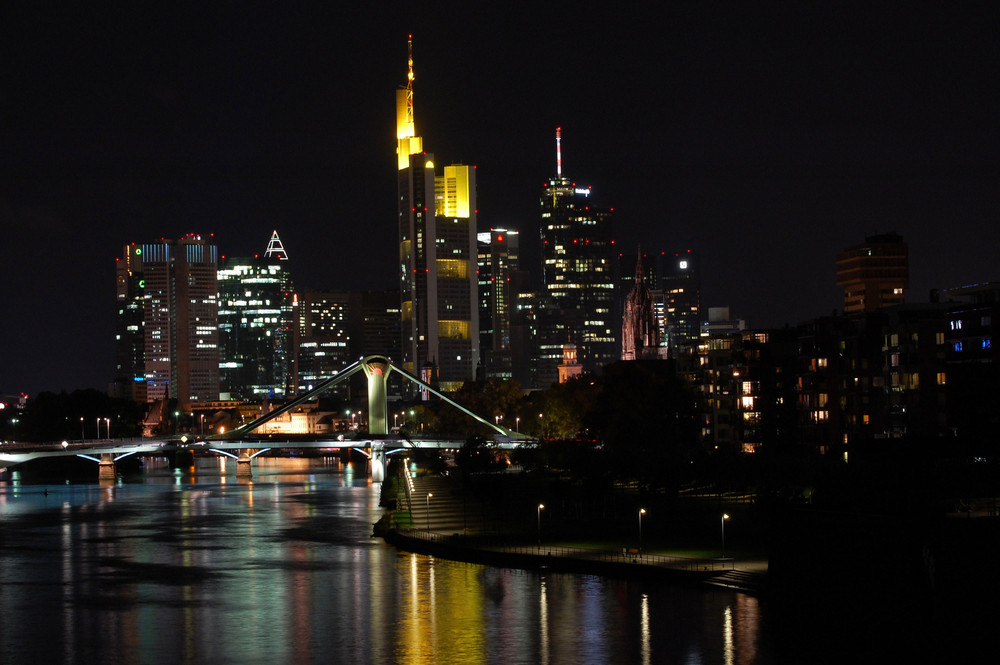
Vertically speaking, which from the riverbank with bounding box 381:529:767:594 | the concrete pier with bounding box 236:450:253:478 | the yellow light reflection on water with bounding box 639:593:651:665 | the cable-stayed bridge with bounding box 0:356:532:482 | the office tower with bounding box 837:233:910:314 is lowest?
the yellow light reflection on water with bounding box 639:593:651:665

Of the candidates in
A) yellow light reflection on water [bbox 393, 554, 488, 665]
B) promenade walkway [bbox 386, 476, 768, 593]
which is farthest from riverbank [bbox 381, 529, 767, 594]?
yellow light reflection on water [bbox 393, 554, 488, 665]

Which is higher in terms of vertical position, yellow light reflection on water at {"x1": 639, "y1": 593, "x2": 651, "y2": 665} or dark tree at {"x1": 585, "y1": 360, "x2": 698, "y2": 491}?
dark tree at {"x1": 585, "y1": 360, "x2": 698, "y2": 491}

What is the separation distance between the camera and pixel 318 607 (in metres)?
39.7

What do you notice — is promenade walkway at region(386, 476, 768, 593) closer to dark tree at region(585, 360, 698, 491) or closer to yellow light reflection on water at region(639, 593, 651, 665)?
yellow light reflection on water at region(639, 593, 651, 665)

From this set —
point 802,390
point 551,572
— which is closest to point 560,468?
point 802,390

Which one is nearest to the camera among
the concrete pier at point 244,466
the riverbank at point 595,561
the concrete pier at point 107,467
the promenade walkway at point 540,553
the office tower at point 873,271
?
the riverbank at point 595,561

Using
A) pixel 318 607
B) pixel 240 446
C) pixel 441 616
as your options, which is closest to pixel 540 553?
pixel 318 607

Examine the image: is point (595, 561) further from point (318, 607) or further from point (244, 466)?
point (244, 466)

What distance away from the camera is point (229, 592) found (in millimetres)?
43312

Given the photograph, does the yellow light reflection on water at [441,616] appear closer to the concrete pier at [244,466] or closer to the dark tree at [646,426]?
the dark tree at [646,426]

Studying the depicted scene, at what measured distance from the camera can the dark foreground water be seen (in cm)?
3275

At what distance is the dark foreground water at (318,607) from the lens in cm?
3275

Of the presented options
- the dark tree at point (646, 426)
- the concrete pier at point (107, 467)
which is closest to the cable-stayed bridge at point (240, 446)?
the concrete pier at point (107, 467)

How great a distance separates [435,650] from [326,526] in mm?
32048
